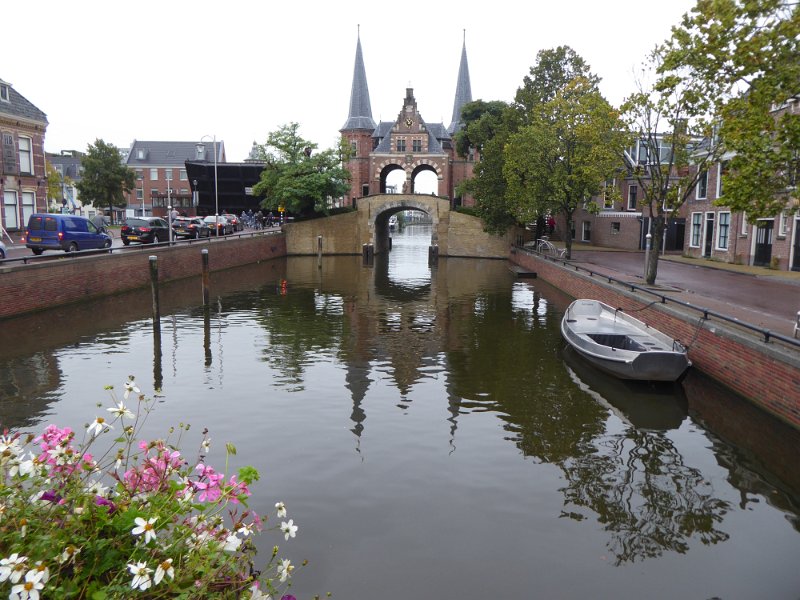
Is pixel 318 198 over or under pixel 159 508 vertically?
over

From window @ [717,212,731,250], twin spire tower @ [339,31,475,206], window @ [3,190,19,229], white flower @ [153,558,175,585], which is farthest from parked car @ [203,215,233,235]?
white flower @ [153,558,175,585]

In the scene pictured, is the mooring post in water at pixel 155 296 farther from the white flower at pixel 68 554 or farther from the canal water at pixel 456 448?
the white flower at pixel 68 554

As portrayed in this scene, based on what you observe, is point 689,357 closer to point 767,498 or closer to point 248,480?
point 767,498

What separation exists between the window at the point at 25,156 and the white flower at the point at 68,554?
45507 mm

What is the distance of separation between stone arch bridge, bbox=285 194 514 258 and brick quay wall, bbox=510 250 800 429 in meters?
34.3

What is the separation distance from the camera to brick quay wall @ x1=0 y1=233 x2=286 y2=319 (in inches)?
831

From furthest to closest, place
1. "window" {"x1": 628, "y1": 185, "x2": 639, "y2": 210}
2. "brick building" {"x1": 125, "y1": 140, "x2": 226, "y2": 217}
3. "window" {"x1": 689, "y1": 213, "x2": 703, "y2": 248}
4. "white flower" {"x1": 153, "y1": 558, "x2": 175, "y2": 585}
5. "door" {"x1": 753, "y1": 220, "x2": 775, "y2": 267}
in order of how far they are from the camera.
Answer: "brick building" {"x1": 125, "y1": 140, "x2": 226, "y2": 217} < "window" {"x1": 628, "y1": 185, "x2": 639, "y2": 210} < "window" {"x1": 689, "y1": 213, "x2": 703, "y2": 248} < "door" {"x1": 753, "y1": 220, "x2": 775, "y2": 267} < "white flower" {"x1": 153, "y1": 558, "x2": 175, "y2": 585}

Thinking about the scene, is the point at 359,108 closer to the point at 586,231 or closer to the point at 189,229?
the point at 586,231

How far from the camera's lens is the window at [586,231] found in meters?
56.6

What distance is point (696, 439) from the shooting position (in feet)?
39.6

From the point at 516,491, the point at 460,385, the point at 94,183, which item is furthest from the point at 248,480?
the point at 94,183

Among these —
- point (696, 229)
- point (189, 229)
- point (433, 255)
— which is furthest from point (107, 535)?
point (433, 255)

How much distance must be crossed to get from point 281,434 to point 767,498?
27.3 feet

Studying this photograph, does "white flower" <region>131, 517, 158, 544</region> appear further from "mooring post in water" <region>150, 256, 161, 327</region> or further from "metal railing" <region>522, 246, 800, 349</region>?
"mooring post in water" <region>150, 256, 161, 327</region>
